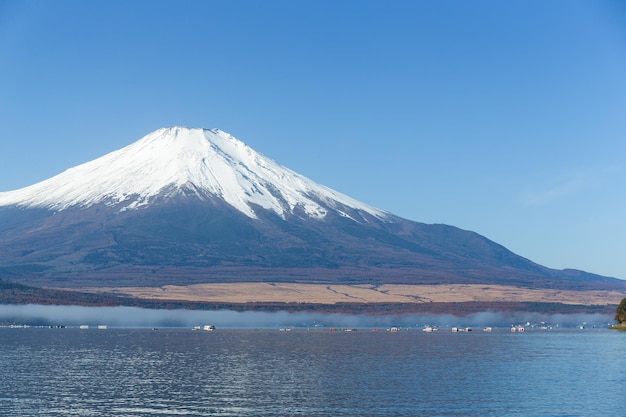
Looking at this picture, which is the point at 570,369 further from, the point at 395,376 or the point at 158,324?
the point at 158,324

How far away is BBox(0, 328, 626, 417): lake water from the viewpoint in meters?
51.7

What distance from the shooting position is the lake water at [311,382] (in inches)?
2034

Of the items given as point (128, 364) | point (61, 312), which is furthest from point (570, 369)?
point (61, 312)

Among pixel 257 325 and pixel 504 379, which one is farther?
pixel 257 325

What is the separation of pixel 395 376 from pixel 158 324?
13396cm

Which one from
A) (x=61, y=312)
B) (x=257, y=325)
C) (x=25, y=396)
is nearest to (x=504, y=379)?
(x=25, y=396)

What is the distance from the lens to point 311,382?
64.9 metres

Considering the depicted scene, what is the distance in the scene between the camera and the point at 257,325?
197750 millimetres

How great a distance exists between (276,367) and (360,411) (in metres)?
27.4

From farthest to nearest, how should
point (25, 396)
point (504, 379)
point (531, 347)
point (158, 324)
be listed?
point (158, 324) → point (531, 347) → point (504, 379) → point (25, 396)

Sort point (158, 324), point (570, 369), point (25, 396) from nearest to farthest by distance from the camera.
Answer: point (25, 396) → point (570, 369) → point (158, 324)

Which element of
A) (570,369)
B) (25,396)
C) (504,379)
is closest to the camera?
(25,396)

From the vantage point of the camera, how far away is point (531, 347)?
110438 millimetres

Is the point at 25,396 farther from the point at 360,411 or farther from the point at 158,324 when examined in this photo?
the point at 158,324
